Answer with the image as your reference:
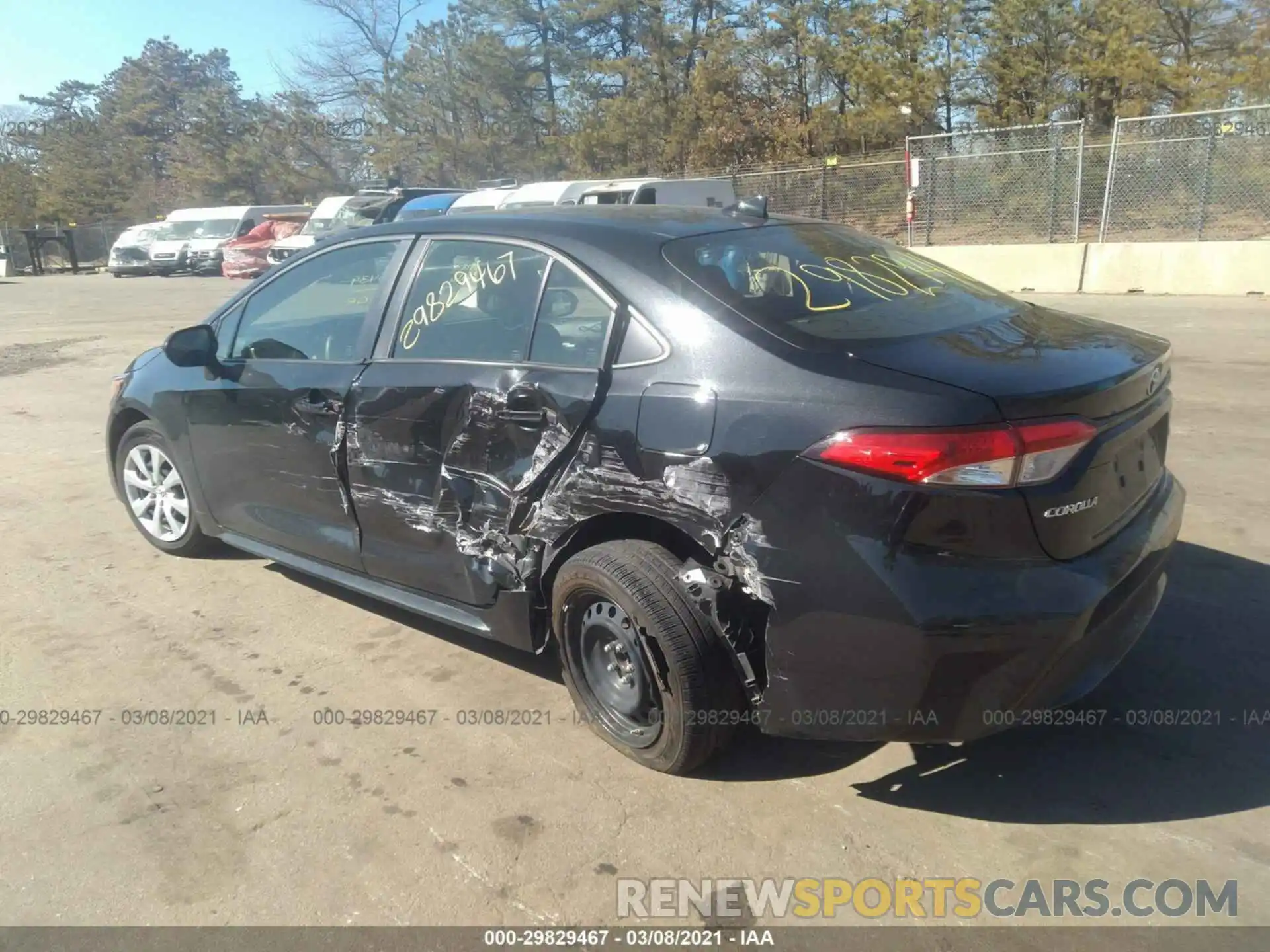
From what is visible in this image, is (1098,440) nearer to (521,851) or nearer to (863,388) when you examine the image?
(863,388)

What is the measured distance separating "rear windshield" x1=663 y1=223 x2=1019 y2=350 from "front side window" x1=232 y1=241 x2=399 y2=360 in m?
1.41

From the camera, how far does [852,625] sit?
2576mm

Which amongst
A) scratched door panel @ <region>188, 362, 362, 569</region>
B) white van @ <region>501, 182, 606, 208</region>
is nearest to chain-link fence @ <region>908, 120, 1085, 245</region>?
white van @ <region>501, 182, 606, 208</region>

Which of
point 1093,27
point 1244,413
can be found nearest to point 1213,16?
point 1093,27

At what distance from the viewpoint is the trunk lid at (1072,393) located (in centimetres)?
257

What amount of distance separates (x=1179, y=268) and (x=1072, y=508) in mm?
13079

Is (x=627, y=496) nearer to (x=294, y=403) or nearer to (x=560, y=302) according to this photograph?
(x=560, y=302)

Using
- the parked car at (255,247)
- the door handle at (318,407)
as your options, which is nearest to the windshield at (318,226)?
the parked car at (255,247)

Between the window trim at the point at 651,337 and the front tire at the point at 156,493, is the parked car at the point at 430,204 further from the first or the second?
the window trim at the point at 651,337

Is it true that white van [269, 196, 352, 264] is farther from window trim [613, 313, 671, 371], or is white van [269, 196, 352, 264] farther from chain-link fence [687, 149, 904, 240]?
window trim [613, 313, 671, 371]

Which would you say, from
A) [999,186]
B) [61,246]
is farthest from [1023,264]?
[61,246]

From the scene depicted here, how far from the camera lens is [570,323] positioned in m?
3.26

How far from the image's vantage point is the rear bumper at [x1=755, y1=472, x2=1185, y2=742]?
249cm
